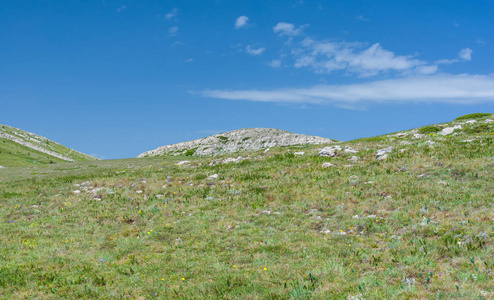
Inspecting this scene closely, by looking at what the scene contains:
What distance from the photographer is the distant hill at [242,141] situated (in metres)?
97.4

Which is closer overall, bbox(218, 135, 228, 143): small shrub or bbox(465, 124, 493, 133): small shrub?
bbox(465, 124, 493, 133): small shrub

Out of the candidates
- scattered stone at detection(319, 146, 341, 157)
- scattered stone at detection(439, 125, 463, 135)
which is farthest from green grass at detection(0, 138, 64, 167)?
scattered stone at detection(439, 125, 463, 135)

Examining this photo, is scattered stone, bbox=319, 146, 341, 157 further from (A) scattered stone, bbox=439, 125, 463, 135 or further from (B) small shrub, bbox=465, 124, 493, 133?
(A) scattered stone, bbox=439, 125, 463, 135

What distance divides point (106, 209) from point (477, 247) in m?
18.6

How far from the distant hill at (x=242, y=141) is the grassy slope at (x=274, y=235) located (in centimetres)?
7123

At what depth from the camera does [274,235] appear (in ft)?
44.7

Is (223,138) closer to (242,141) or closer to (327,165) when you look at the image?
(242,141)

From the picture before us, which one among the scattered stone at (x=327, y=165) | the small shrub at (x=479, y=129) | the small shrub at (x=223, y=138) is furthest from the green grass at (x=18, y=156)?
the small shrub at (x=479, y=129)

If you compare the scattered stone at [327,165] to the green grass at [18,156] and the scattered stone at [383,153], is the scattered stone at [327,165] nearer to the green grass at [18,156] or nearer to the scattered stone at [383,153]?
the scattered stone at [383,153]

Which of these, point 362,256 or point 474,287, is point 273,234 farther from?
point 474,287

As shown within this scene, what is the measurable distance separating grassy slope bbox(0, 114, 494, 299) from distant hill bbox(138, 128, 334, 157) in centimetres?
7123

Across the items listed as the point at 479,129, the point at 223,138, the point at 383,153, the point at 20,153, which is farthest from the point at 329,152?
the point at 20,153

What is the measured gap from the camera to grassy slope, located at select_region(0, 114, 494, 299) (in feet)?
30.5

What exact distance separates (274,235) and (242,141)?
90.7 metres
